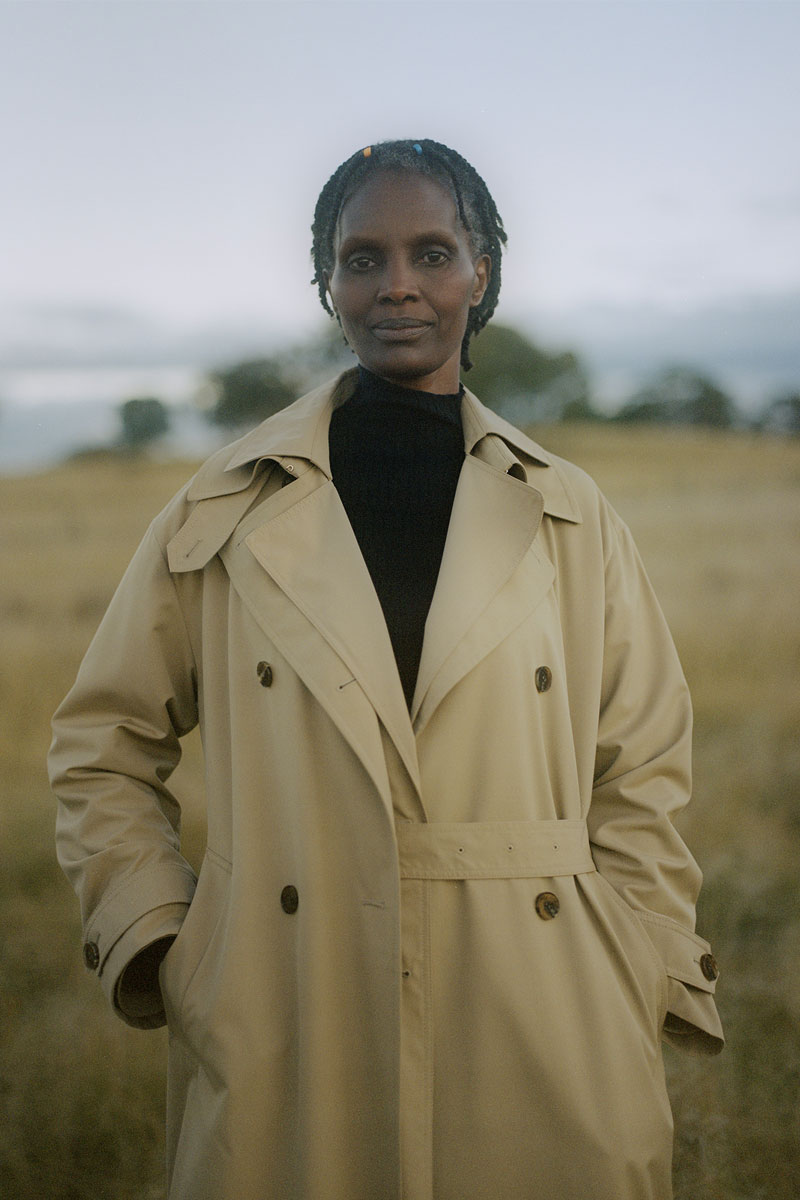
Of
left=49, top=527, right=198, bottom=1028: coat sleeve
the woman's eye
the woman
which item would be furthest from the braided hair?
left=49, top=527, right=198, bottom=1028: coat sleeve

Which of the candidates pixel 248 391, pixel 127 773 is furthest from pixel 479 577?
pixel 248 391

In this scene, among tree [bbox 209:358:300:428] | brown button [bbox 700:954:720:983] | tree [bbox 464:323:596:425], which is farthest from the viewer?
tree [bbox 464:323:596:425]

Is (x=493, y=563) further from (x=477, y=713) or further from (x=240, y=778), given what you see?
(x=240, y=778)

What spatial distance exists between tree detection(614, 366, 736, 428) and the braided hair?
20.0 meters

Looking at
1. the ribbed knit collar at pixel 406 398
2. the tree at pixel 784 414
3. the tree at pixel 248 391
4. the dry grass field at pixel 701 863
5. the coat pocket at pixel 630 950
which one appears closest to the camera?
the coat pocket at pixel 630 950

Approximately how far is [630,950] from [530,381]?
25475mm

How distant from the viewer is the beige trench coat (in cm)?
181

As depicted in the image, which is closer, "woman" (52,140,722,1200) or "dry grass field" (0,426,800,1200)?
"woman" (52,140,722,1200)

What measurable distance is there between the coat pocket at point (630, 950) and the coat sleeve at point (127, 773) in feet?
2.52

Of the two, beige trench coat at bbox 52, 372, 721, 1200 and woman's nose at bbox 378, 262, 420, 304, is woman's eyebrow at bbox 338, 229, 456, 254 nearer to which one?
woman's nose at bbox 378, 262, 420, 304

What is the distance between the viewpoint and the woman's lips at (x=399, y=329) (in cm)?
205

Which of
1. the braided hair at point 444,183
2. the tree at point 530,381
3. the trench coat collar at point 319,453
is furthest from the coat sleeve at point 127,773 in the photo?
the tree at point 530,381

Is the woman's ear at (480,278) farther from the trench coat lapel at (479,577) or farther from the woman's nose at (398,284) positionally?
the trench coat lapel at (479,577)

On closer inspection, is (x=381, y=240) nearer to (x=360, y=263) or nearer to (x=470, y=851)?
(x=360, y=263)
